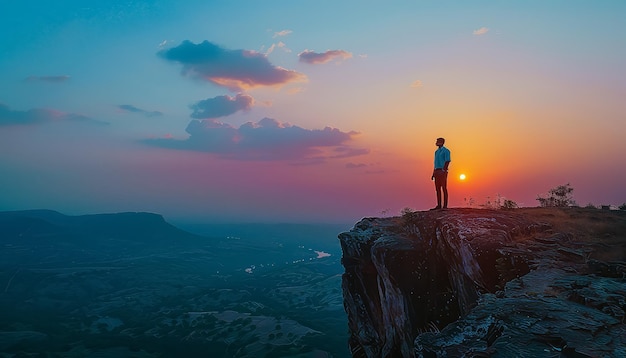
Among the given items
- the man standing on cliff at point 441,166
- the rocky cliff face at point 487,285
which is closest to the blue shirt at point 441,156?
the man standing on cliff at point 441,166

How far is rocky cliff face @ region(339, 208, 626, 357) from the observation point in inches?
367

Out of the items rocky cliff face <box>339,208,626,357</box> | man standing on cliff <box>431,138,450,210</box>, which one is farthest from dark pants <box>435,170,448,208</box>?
rocky cliff face <box>339,208,626,357</box>

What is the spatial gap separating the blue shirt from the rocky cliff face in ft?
12.1

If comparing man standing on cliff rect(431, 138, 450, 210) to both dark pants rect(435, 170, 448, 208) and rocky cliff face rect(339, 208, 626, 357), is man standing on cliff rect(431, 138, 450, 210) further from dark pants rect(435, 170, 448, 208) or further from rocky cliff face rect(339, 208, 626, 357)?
rocky cliff face rect(339, 208, 626, 357)

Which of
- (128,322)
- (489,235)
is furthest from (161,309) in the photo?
(489,235)

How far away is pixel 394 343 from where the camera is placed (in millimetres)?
24656

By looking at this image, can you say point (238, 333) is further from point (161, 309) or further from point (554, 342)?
point (554, 342)

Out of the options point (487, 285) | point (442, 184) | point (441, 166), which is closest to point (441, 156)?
point (441, 166)

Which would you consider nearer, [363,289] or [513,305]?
[513,305]

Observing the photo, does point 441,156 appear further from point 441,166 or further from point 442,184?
point 442,184

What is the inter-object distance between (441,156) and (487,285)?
35.1 feet

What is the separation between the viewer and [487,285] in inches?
629

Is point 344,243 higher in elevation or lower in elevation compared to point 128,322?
higher

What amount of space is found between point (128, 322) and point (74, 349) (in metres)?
39.4
